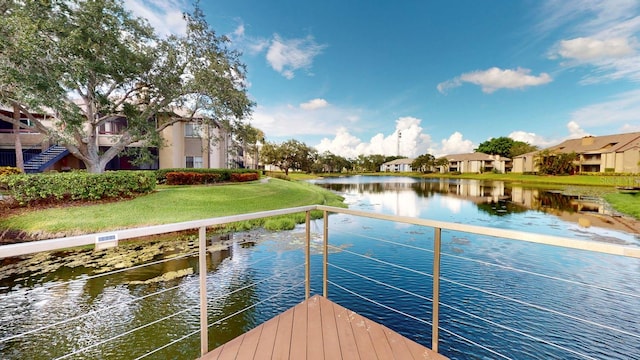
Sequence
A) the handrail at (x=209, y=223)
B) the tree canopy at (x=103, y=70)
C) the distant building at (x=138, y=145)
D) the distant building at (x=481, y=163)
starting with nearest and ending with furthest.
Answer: the handrail at (x=209, y=223) < the tree canopy at (x=103, y=70) < the distant building at (x=138, y=145) < the distant building at (x=481, y=163)

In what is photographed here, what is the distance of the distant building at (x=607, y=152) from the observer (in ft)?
95.8

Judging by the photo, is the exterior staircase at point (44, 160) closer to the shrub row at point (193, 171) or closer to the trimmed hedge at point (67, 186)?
the shrub row at point (193, 171)

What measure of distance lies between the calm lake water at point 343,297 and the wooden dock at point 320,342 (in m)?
0.45

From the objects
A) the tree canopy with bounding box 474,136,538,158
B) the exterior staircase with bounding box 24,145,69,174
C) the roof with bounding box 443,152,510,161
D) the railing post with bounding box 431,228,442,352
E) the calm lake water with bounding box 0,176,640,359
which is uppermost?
the tree canopy with bounding box 474,136,538,158

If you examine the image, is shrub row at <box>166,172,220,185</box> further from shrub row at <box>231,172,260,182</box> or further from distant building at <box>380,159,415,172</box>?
distant building at <box>380,159,415,172</box>

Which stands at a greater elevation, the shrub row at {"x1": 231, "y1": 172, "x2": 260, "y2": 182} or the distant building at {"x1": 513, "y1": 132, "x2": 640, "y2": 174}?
the distant building at {"x1": 513, "y1": 132, "x2": 640, "y2": 174}

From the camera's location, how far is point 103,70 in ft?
31.3

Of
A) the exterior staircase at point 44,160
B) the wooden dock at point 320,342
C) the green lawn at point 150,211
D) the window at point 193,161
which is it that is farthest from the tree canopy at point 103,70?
the wooden dock at point 320,342

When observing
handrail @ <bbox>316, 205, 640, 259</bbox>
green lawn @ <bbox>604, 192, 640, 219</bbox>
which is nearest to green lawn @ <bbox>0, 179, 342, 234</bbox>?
handrail @ <bbox>316, 205, 640, 259</bbox>

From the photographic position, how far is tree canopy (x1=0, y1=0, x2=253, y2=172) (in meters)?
7.95

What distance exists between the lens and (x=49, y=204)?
8.38m

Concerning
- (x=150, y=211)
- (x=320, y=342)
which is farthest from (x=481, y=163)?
(x=320, y=342)

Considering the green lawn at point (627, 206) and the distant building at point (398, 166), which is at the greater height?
the distant building at point (398, 166)

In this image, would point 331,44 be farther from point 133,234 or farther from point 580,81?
point 580,81
